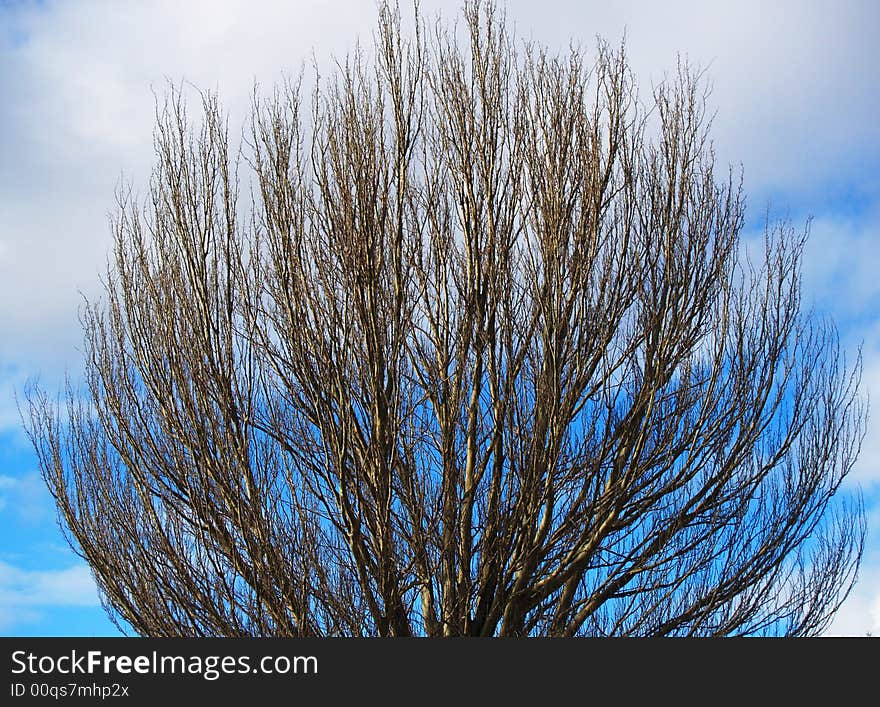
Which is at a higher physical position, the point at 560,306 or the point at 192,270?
the point at 192,270

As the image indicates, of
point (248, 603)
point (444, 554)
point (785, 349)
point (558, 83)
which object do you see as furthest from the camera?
point (785, 349)

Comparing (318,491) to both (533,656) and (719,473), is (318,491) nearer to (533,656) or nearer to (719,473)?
(533,656)

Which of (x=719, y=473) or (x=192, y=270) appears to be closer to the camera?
(x=192, y=270)

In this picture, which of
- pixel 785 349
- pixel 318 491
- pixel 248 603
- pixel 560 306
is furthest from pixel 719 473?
pixel 248 603

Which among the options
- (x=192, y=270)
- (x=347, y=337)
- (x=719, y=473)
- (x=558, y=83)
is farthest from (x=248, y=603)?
(x=558, y=83)

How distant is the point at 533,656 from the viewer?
464 cm

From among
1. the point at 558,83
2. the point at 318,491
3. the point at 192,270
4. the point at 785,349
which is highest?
the point at 558,83

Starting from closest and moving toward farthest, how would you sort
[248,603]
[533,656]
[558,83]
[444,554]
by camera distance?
[533,656], [444,554], [248,603], [558,83]

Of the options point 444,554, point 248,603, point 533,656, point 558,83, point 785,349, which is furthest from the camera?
point 785,349

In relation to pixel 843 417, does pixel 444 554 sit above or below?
below

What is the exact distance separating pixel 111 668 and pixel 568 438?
3.20m

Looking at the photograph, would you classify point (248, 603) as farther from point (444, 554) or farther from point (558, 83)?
point (558, 83)

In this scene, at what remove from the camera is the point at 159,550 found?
6254 millimetres

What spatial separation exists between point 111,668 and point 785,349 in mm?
5501
